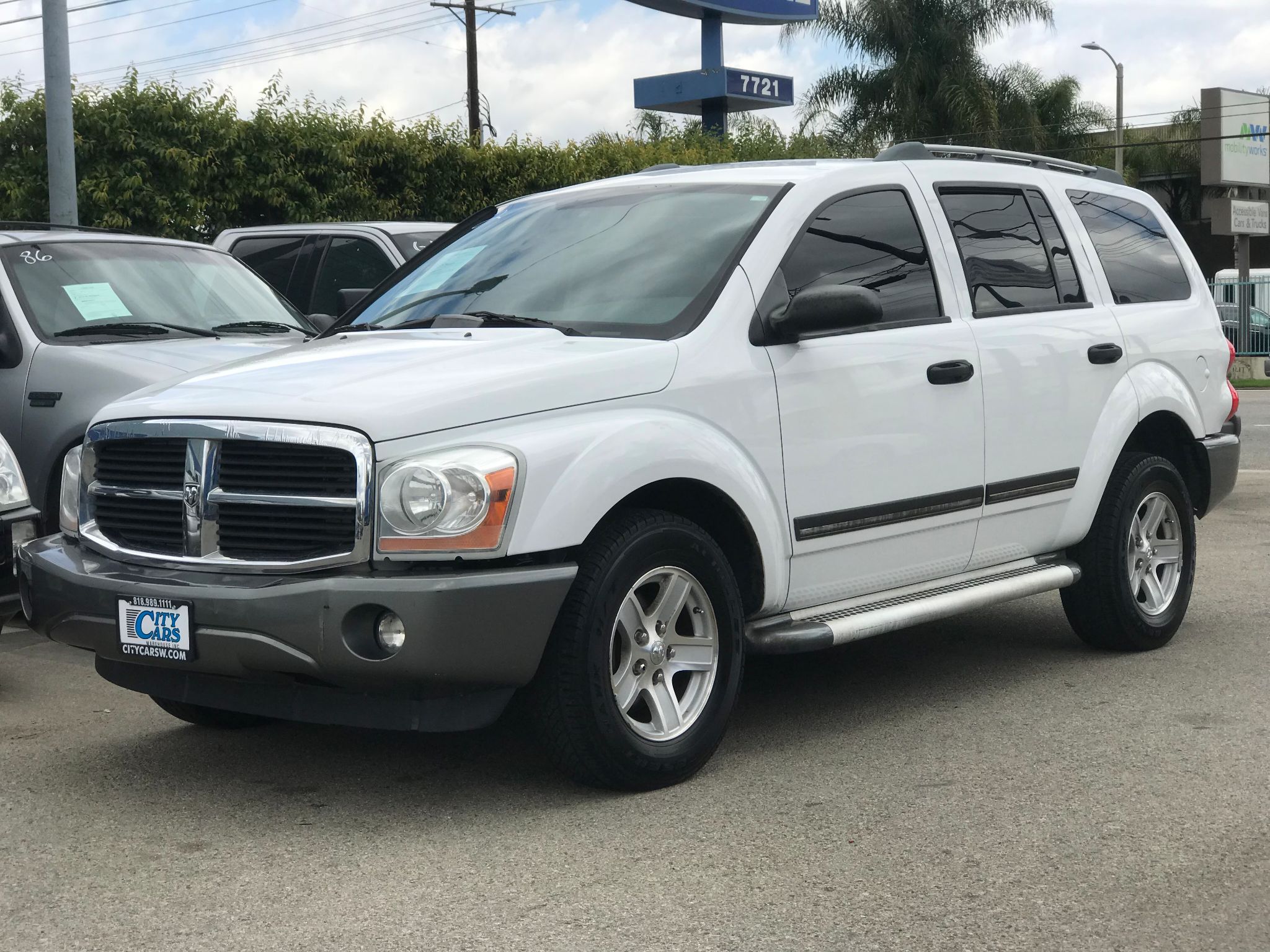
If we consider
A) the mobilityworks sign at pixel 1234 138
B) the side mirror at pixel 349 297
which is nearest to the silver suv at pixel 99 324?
the side mirror at pixel 349 297

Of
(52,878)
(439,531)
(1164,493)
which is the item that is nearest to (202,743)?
(52,878)

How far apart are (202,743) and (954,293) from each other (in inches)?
119

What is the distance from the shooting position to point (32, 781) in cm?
478

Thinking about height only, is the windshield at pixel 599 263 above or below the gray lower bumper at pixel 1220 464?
above

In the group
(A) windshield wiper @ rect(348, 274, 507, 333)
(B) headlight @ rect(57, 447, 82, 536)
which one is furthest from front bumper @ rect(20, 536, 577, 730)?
(A) windshield wiper @ rect(348, 274, 507, 333)

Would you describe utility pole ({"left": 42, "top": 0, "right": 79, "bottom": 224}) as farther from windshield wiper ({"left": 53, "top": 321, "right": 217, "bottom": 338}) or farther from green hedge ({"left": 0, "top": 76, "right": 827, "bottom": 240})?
windshield wiper ({"left": 53, "top": 321, "right": 217, "bottom": 338})

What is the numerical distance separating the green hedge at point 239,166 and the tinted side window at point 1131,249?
9965mm

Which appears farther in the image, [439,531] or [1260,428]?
[1260,428]

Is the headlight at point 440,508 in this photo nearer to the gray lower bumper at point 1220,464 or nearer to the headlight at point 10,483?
the headlight at point 10,483

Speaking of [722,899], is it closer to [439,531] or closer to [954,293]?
[439,531]

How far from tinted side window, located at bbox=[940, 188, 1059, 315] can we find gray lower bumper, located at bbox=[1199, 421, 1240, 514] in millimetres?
1268

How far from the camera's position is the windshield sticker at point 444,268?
18.3 feet

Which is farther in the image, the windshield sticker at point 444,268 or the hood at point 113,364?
the hood at point 113,364

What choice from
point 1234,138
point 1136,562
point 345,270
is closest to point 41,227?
point 345,270
